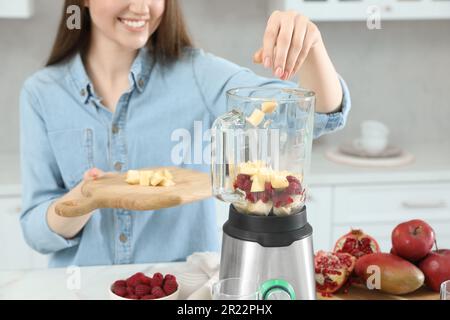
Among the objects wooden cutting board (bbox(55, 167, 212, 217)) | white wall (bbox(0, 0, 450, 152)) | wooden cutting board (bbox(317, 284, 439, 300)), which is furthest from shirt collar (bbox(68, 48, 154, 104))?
white wall (bbox(0, 0, 450, 152))

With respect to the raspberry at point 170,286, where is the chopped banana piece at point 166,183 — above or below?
above

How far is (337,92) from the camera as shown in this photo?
1.10m

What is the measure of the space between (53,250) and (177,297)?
0.42 metres

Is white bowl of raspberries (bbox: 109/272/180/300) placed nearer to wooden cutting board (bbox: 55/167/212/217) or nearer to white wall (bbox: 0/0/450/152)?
wooden cutting board (bbox: 55/167/212/217)

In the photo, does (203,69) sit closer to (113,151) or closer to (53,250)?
(113,151)

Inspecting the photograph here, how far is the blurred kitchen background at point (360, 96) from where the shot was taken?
202 cm

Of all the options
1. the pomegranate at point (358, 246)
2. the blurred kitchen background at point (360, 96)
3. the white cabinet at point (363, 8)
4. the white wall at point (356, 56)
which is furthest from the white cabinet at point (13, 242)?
the pomegranate at point (358, 246)

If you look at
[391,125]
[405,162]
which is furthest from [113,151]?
[391,125]

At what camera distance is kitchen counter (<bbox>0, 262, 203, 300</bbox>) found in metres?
1.04

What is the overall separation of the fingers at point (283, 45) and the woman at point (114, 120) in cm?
37

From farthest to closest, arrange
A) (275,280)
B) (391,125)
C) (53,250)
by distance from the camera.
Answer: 1. (391,125)
2. (53,250)
3. (275,280)

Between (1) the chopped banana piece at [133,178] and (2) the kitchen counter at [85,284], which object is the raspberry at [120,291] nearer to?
(2) the kitchen counter at [85,284]

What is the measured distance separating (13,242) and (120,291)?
43.7 inches

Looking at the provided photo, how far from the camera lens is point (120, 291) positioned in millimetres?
948
